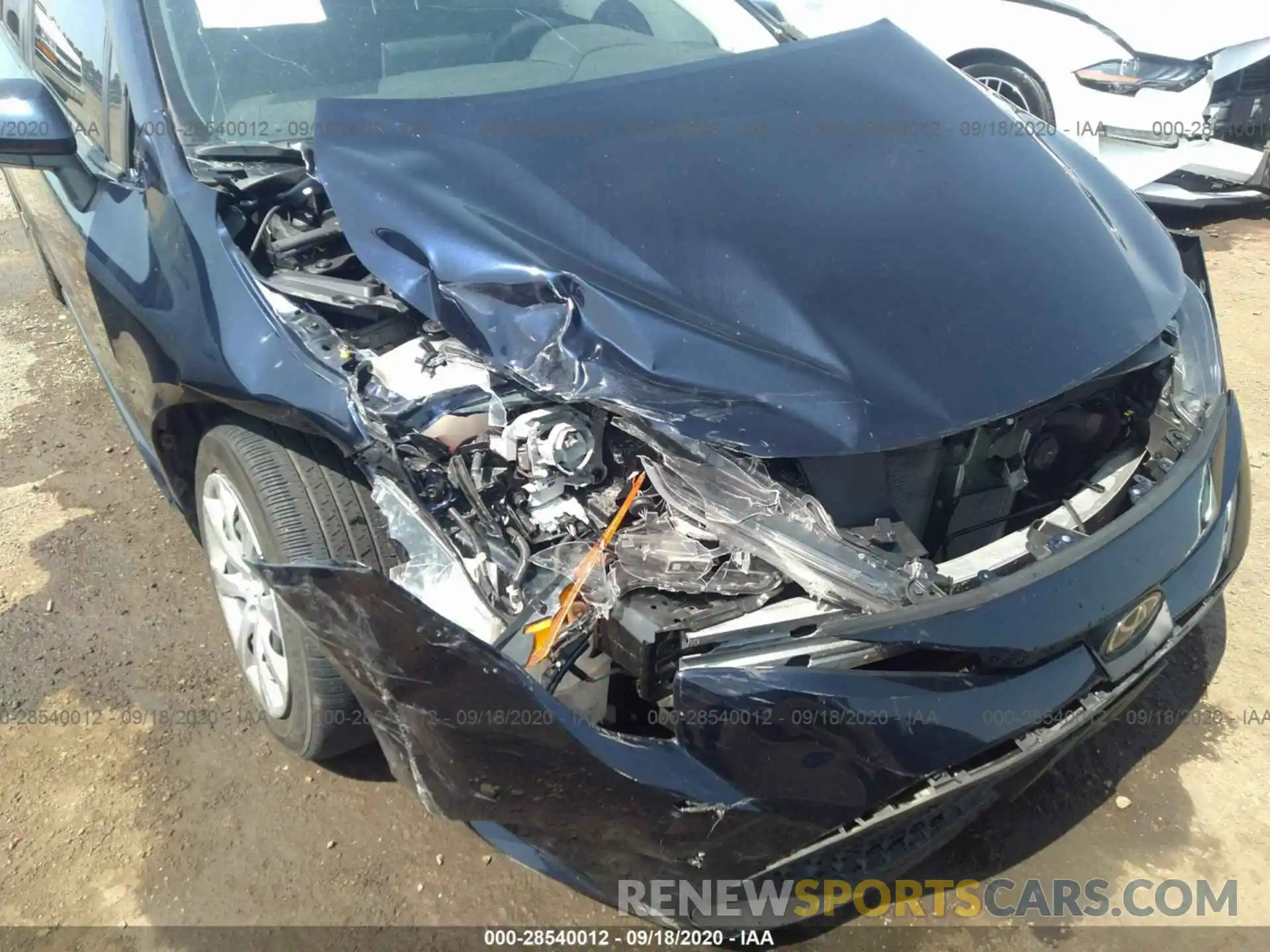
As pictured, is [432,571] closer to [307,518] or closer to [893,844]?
[307,518]

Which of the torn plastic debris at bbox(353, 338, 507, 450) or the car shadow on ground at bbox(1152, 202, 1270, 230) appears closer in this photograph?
the torn plastic debris at bbox(353, 338, 507, 450)

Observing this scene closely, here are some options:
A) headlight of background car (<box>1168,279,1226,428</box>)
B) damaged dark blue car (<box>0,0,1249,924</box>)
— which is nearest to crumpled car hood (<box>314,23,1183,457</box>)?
damaged dark blue car (<box>0,0,1249,924</box>)

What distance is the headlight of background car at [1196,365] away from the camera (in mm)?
2178

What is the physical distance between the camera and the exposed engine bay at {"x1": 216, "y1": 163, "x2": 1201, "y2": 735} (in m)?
1.66

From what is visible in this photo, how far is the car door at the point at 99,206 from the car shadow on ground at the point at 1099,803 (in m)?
2.09

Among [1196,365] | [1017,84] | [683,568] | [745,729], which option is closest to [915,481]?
Result: [683,568]

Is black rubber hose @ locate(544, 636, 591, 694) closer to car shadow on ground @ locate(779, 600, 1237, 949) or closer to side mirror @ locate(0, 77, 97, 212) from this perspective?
car shadow on ground @ locate(779, 600, 1237, 949)

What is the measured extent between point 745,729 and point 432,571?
25.5 inches

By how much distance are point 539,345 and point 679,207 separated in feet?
1.56

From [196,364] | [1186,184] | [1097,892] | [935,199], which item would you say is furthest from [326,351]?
[1186,184]

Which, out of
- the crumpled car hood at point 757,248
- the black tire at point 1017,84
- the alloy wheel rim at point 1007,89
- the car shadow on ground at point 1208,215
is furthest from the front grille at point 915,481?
the car shadow on ground at point 1208,215

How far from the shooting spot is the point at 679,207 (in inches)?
81.3

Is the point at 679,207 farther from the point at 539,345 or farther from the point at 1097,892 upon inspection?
the point at 1097,892

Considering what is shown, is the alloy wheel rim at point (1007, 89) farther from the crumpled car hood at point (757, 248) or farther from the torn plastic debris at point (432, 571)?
the torn plastic debris at point (432, 571)
